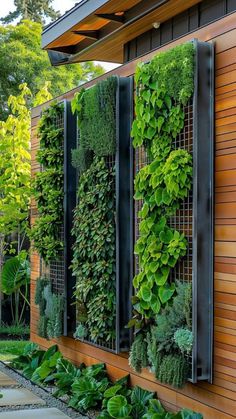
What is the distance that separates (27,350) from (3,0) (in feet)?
64.2

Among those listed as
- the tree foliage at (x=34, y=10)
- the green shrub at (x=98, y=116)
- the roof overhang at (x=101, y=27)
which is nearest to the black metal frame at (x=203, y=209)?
the green shrub at (x=98, y=116)

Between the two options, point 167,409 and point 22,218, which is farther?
point 22,218

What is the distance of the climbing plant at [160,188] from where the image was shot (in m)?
4.34

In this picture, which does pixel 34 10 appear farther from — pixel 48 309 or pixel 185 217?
pixel 185 217

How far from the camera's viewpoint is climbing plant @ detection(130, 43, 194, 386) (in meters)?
4.34

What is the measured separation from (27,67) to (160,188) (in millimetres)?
13762

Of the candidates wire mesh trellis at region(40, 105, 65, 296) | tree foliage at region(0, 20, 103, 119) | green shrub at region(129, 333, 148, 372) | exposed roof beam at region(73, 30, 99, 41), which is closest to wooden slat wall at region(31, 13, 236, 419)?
green shrub at region(129, 333, 148, 372)

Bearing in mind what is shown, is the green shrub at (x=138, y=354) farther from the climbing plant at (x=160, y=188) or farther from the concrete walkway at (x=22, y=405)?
the concrete walkway at (x=22, y=405)

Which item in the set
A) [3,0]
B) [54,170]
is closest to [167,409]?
[54,170]

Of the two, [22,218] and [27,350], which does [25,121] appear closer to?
[22,218]

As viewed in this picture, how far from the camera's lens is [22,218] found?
9664mm

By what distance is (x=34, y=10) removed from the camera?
2455 centimetres

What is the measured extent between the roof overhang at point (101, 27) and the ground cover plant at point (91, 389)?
3285 millimetres

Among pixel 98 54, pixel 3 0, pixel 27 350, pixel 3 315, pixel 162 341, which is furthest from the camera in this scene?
pixel 3 0
